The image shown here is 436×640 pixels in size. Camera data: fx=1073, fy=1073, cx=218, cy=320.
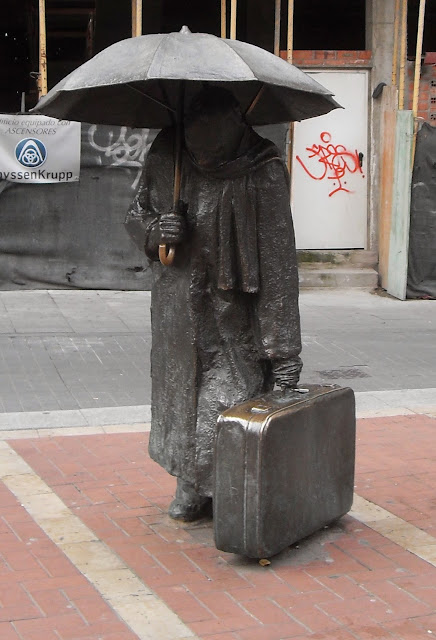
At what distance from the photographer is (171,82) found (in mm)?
4957

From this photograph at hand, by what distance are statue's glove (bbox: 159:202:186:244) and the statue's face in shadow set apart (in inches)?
11.1

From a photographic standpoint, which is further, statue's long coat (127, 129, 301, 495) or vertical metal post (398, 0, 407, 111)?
vertical metal post (398, 0, 407, 111)

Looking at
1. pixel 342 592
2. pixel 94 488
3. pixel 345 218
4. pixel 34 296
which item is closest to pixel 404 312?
pixel 345 218

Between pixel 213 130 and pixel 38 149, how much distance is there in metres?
7.67

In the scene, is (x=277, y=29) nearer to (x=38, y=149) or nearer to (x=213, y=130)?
(x=38, y=149)

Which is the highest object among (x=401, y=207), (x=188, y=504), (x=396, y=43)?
(x=396, y=43)

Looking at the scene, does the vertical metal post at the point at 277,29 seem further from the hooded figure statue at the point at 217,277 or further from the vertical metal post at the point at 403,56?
the hooded figure statue at the point at 217,277

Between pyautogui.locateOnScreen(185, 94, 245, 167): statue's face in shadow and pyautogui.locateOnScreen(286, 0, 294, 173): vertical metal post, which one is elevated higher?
pyautogui.locateOnScreen(286, 0, 294, 173): vertical metal post

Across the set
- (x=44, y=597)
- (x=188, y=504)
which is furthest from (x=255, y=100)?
(x=44, y=597)

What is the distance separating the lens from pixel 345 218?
13164mm

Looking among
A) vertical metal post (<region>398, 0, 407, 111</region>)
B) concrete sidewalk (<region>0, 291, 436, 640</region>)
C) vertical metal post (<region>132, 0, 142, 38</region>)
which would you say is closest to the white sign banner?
vertical metal post (<region>132, 0, 142, 38</region>)

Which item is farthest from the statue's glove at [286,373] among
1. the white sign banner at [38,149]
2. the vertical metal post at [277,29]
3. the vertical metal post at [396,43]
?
the vertical metal post at [396,43]

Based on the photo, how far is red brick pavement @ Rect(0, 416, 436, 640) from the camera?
13.5 ft

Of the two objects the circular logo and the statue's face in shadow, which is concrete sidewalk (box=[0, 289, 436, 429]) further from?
the statue's face in shadow
